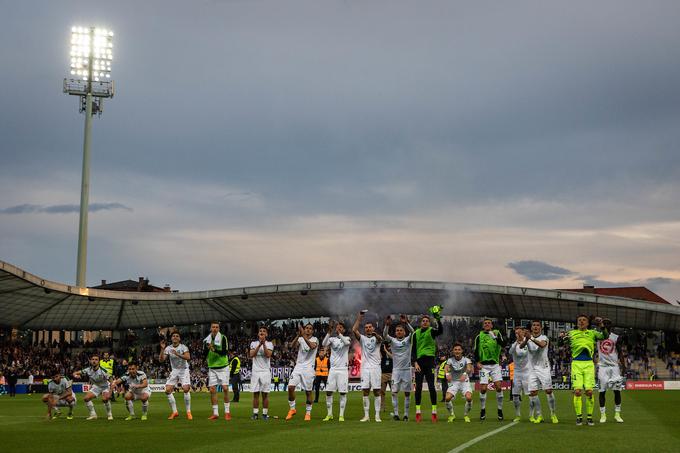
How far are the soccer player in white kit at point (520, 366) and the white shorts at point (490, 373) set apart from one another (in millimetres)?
472

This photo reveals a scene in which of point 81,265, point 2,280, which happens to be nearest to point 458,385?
point 2,280

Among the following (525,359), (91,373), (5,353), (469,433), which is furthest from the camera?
(5,353)

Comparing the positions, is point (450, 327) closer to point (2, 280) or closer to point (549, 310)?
point (549, 310)

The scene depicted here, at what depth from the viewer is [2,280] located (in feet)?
170

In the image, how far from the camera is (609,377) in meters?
19.1

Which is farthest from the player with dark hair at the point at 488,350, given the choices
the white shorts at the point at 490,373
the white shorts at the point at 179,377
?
the white shorts at the point at 179,377

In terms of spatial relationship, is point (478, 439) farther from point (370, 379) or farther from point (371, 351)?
point (371, 351)

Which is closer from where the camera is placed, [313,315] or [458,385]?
[458,385]

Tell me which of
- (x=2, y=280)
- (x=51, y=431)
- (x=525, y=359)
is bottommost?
(x=51, y=431)

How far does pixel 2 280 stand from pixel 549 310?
41287 mm

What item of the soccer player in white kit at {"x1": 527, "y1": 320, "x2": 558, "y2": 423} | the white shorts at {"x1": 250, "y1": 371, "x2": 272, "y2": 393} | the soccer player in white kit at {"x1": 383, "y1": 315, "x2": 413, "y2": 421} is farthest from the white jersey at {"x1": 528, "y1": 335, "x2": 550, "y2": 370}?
the white shorts at {"x1": 250, "y1": 371, "x2": 272, "y2": 393}

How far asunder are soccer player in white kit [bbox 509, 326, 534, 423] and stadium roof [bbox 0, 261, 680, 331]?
39.0 meters

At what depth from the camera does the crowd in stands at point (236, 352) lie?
59.5 meters

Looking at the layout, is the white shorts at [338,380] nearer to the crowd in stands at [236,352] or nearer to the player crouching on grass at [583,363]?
the player crouching on grass at [583,363]
